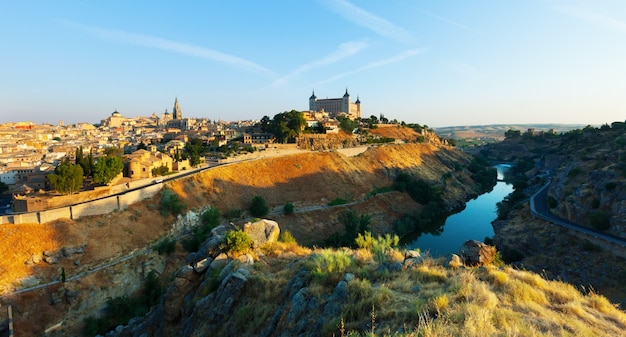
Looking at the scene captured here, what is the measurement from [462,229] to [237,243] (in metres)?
33.9

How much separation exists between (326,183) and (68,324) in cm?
2884

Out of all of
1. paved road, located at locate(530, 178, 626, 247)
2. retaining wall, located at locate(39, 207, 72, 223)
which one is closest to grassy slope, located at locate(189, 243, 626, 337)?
paved road, located at locate(530, 178, 626, 247)

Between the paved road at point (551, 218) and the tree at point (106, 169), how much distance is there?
127 feet

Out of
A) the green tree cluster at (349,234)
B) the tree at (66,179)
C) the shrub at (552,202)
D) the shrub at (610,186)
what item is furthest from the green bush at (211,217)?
the shrub at (610,186)

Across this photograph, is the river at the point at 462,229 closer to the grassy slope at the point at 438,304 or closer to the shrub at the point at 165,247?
the shrub at the point at 165,247

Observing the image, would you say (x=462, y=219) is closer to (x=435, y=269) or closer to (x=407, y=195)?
(x=407, y=195)

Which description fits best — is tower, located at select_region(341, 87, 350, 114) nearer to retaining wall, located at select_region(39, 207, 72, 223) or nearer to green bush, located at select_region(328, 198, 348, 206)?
green bush, located at select_region(328, 198, 348, 206)

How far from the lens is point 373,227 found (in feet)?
117

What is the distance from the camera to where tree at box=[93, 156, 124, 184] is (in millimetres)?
28688

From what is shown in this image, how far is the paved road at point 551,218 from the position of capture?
2199 centimetres

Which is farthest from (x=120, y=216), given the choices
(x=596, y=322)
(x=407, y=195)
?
(x=407, y=195)

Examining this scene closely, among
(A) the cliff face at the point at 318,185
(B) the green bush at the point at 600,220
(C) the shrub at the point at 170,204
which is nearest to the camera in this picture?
(B) the green bush at the point at 600,220

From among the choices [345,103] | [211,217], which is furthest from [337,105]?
[211,217]

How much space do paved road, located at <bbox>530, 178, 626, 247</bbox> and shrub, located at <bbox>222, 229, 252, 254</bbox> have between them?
78.7ft
